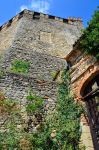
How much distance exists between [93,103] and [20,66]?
615 centimetres

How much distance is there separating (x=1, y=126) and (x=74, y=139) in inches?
93.0

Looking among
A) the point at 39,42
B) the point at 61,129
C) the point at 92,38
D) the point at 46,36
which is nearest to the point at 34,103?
the point at 61,129

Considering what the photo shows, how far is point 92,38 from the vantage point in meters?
9.51

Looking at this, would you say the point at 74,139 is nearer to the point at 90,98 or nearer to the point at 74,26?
the point at 90,98

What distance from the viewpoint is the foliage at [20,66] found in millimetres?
14492

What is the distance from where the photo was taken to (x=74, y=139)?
8.42 meters

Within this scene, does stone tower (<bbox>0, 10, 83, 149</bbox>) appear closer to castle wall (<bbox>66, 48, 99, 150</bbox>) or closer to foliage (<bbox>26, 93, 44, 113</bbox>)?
foliage (<bbox>26, 93, 44, 113</bbox>)

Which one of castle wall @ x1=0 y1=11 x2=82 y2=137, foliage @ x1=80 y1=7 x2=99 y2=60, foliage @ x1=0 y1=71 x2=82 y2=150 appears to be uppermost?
castle wall @ x1=0 y1=11 x2=82 y2=137

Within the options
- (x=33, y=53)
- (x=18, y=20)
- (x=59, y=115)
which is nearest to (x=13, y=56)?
(x=33, y=53)

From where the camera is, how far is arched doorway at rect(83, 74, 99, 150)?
29.8 ft

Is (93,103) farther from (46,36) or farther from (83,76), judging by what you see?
(46,36)

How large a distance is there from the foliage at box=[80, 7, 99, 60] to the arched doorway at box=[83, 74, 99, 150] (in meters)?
0.96

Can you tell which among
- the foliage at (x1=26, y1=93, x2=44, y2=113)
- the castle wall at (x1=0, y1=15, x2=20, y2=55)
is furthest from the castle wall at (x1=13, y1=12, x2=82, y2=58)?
the foliage at (x1=26, y1=93, x2=44, y2=113)

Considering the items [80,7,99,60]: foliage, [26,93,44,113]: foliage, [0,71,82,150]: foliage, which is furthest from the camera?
[80,7,99,60]: foliage
